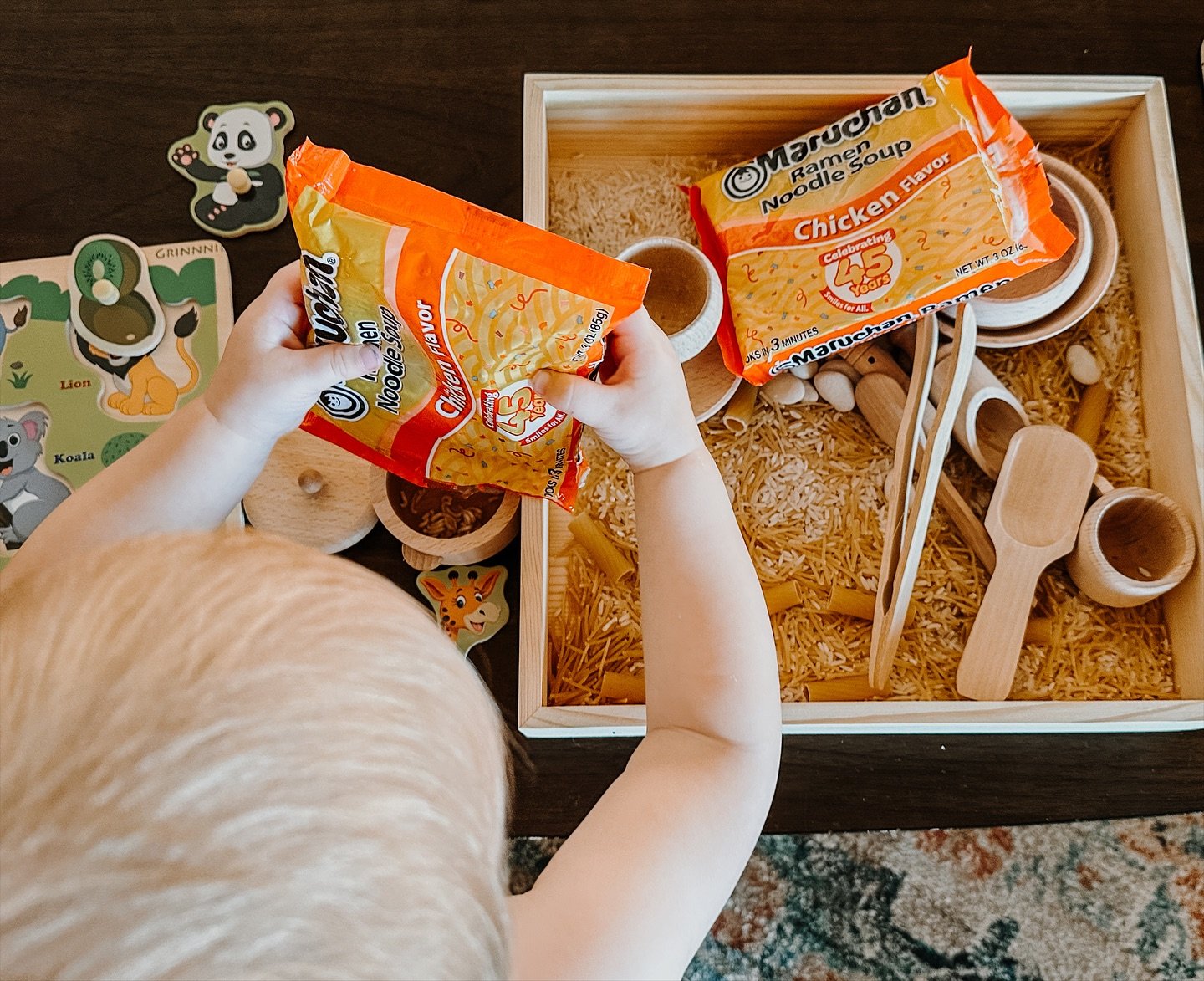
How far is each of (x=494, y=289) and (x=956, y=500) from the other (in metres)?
0.40

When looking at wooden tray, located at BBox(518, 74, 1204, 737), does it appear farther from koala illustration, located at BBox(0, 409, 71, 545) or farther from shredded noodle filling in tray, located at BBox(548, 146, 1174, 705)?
koala illustration, located at BBox(0, 409, 71, 545)

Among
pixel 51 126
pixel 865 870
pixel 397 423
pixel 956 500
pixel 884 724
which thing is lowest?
pixel 865 870

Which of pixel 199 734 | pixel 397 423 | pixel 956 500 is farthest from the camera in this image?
pixel 956 500

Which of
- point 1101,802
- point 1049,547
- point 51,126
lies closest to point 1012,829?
→ point 1101,802

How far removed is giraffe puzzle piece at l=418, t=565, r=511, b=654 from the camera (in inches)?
25.0

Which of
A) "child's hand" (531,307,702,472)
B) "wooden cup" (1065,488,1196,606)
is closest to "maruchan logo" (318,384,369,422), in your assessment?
"child's hand" (531,307,702,472)

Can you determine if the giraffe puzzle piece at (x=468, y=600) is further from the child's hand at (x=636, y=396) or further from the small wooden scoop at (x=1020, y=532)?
the small wooden scoop at (x=1020, y=532)

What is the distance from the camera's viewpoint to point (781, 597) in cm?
66

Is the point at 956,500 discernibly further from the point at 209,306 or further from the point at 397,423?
the point at 209,306

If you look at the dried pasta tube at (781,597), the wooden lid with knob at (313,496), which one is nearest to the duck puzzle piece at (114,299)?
the wooden lid with knob at (313,496)

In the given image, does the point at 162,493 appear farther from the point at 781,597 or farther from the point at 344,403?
the point at 781,597

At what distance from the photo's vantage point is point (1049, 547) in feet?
2.09

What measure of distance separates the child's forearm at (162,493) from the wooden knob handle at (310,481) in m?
0.09

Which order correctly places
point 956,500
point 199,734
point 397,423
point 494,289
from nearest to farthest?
point 199,734
point 494,289
point 397,423
point 956,500
